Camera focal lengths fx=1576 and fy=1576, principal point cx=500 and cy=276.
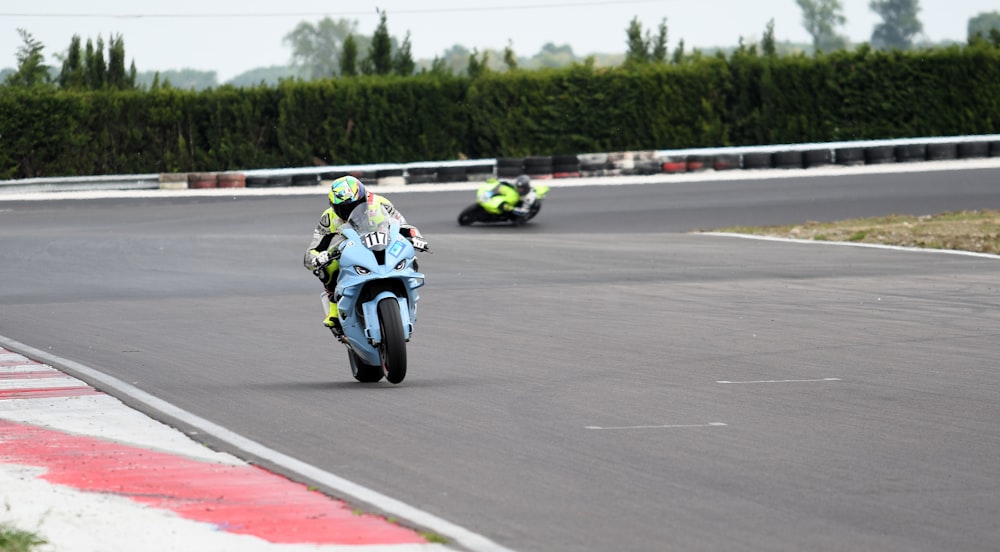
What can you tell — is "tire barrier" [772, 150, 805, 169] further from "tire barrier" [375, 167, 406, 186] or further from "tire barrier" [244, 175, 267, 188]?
"tire barrier" [244, 175, 267, 188]

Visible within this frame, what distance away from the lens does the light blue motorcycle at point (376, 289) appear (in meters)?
10.5

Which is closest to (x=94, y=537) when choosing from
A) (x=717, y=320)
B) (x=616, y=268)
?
(x=717, y=320)

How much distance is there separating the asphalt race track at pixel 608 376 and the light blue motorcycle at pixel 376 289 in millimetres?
290

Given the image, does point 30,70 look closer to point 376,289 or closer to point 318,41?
point 376,289

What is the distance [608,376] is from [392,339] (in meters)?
1.56

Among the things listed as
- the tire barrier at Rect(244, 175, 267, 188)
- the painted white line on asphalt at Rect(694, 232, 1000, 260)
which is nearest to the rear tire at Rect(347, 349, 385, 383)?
the painted white line on asphalt at Rect(694, 232, 1000, 260)

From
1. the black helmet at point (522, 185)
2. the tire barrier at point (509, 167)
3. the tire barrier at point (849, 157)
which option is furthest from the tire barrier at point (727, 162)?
the black helmet at point (522, 185)

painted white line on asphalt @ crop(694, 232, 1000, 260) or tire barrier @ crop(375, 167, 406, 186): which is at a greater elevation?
tire barrier @ crop(375, 167, 406, 186)

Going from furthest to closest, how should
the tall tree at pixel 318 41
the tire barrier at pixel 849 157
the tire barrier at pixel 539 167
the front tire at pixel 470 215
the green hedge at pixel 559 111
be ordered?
the tall tree at pixel 318 41
the green hedge at pixel 559 111
the tire barrier at pixel 849 157
the tire barrier at pixel 539 167
the front tire at pixel 470 215

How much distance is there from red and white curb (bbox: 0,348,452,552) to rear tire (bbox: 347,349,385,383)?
2049 millimetres

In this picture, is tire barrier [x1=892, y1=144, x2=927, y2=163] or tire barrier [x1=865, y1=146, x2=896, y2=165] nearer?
tire barrier [x1=865, y1=146, x2=896, y2=165]

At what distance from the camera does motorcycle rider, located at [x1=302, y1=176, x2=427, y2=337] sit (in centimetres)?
1062

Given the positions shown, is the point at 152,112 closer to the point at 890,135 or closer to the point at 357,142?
the point at 357,142

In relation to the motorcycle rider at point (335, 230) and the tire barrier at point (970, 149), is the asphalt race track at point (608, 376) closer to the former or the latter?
the motorcycle rider at point (335, 230)
